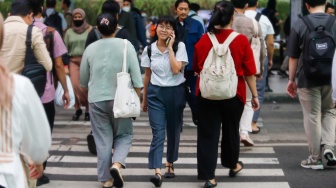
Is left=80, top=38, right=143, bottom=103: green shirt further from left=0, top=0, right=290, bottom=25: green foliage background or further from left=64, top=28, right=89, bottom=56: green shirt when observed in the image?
left=0, top=0, right=290, bottom=25: green foliage background

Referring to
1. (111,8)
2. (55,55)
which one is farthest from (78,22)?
(55,55)

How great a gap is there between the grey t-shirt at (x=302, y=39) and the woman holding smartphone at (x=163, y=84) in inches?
46.7

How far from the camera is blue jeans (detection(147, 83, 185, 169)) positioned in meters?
8.34

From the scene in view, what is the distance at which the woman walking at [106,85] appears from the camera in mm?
8094

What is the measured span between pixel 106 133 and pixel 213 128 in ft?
3.42

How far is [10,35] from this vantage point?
24.7 feet

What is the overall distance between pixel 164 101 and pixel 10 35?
1.71 m

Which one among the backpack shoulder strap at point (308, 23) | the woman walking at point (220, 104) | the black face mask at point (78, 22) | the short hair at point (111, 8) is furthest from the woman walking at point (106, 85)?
the black face mask at point (78, 22)

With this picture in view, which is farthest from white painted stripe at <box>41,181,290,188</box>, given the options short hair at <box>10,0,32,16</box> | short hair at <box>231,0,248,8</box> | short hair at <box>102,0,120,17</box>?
short hair at <box>231,0,248,8</box>

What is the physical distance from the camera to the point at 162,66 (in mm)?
8320

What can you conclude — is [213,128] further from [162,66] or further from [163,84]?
[162,66]

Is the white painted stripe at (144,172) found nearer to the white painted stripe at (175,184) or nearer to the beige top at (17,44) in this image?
the white painted stripe at (175,184)

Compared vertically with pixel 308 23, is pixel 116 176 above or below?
below

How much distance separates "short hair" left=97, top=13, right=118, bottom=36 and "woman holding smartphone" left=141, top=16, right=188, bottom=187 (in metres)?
0.45
